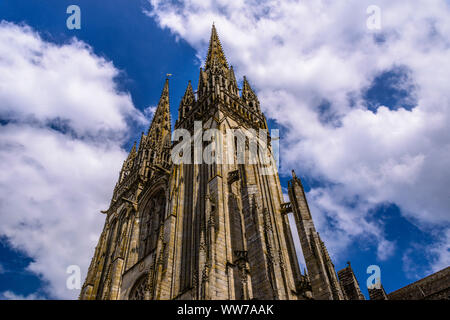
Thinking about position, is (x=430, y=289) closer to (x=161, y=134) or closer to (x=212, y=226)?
(x=212, y=226)

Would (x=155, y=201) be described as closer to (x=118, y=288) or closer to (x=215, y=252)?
(x=118, y=288)

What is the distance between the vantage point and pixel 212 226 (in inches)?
586

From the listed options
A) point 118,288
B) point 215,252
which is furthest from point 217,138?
point 118,288

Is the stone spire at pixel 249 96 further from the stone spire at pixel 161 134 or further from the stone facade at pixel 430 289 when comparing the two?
the stone facade at pixel 430 289

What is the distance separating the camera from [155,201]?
89.4 ft

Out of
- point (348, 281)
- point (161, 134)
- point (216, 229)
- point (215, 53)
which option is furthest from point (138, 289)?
point (215, 53)

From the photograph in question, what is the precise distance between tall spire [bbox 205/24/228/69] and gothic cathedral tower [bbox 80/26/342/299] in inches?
7.4

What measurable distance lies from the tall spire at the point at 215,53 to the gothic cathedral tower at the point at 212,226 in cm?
19

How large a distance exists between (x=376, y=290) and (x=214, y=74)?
20.0 meters

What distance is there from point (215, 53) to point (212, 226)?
74.0 ft

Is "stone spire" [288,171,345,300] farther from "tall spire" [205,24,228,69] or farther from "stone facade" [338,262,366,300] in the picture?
"tall spire" [205,24,228,69]

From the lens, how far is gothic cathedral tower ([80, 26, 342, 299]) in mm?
12547
